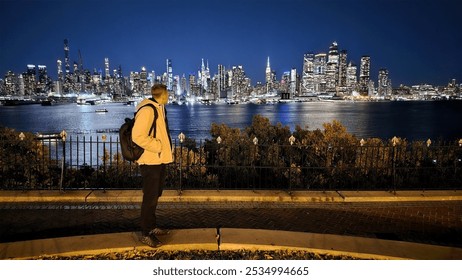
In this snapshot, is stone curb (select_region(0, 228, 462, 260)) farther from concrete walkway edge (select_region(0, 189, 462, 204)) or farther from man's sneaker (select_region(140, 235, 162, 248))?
concrete walkway edge (select_region(0, 189, 462, 204))

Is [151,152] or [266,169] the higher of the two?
[151,152]

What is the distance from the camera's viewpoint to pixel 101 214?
6.45m

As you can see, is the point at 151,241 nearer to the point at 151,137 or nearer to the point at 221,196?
the point at 151,137

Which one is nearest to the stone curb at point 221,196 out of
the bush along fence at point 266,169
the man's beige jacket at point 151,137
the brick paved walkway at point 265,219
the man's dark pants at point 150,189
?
the brick paved walkway at point 265,219

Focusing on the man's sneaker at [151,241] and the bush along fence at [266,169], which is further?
the bush along fence at [266,169]

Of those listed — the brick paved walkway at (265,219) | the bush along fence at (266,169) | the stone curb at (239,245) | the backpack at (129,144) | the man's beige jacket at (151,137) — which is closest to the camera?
the man's beige jacket at (151,137)

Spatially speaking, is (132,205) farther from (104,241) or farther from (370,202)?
(370,202)

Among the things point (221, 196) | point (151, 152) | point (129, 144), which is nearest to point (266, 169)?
point (221, 196)

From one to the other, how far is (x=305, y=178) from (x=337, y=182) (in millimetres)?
1006

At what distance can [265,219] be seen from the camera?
20.7 ft

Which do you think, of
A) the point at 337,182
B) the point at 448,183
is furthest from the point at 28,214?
the point at 448,183

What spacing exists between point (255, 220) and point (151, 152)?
8.37ft

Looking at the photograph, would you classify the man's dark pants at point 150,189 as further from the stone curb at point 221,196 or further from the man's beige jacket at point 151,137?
the stone curb at point 221,196

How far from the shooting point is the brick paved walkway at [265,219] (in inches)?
226
